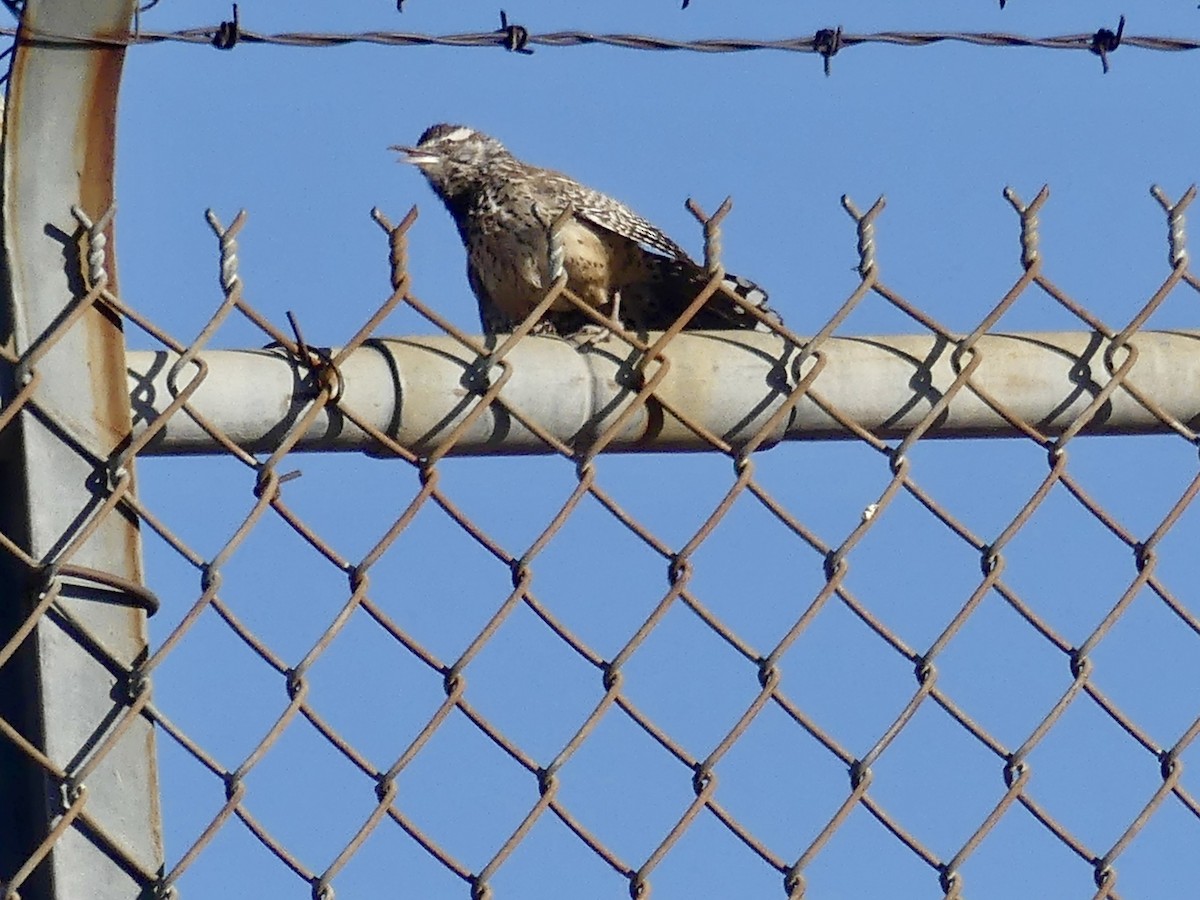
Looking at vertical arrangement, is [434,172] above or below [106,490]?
above

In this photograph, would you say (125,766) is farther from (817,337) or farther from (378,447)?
(817,337)

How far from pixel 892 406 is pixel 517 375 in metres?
0.54

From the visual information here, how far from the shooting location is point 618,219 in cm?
625

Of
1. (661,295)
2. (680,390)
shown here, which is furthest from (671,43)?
(661,295)

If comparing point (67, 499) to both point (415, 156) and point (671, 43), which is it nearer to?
point (671, 43)

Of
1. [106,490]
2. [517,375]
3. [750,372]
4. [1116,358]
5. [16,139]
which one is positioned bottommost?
[106,490]

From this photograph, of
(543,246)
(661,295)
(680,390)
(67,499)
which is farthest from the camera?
(543,246)

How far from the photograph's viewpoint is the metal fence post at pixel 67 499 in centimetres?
241

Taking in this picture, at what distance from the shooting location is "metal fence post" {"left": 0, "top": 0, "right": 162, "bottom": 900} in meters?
2.41

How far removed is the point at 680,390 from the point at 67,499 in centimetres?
83

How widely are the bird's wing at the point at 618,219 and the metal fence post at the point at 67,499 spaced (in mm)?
3533

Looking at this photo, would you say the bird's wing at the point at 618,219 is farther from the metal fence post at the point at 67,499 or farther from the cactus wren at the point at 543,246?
the metal fence post at the point at 67,499

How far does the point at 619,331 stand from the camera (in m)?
2.79

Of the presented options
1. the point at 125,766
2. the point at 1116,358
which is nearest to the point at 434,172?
the point at 1116,358
